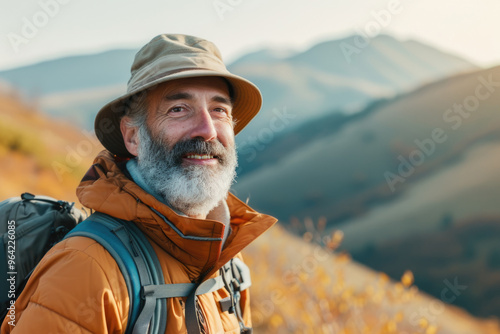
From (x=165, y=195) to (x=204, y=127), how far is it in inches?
15.4

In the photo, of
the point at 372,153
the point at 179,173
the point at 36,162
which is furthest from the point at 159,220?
the point at 372,153

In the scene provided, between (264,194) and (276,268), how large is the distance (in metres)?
33.5

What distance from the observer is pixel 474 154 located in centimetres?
2750

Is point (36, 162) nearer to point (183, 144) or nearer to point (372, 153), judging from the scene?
point (183, 144)

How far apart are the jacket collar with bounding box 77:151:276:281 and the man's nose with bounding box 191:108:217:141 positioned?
0.40m

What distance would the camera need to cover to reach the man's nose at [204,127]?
223 centimetres

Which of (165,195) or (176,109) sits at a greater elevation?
(176,109)

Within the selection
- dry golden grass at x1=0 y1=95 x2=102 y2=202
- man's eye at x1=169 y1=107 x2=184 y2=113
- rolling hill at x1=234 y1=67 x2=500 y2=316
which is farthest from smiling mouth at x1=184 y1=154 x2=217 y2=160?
rolling hill at x1=234 y1=67 x2=500 y2=316

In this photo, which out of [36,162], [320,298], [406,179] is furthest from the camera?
[406,179]

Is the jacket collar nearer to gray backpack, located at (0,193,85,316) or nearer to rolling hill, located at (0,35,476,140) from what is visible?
gray backpack, located at (0,193,85,316)

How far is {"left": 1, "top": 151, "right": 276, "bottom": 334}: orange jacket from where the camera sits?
1.63 meters

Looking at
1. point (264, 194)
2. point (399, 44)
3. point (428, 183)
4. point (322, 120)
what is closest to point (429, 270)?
point (428, 183)

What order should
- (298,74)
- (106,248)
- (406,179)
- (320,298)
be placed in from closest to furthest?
(106,248) → (320,298) → (406,179) → (298,74)

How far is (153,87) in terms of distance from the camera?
2309mm
